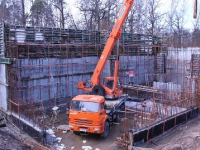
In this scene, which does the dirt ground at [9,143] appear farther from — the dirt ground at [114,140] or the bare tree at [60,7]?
the bare tree at [60,7]

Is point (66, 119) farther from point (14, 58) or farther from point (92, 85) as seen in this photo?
point (14, 58)

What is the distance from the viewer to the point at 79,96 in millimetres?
11719

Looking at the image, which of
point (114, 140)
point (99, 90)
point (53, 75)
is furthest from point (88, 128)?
point (53, 75)

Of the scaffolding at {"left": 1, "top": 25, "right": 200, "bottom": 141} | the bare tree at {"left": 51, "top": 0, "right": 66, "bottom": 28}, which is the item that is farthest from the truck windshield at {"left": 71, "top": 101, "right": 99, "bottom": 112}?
the bare tree at {"left": 51, "top": 0, "right": 66, "bottom": 28}

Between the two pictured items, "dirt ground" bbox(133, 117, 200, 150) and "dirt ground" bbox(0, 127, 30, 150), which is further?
"dirt ground" bbox(133, 117, 200, 150)

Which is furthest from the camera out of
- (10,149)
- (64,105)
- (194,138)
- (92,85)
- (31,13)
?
(31,13)

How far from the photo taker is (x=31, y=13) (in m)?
32.5

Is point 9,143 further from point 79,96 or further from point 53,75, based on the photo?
point 53,75

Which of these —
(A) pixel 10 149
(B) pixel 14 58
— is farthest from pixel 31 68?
(A) pixel 10 149

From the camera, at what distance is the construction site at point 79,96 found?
10945 millimetres

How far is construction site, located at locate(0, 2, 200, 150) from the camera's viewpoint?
10945 millimetres

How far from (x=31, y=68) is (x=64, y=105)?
136 inches

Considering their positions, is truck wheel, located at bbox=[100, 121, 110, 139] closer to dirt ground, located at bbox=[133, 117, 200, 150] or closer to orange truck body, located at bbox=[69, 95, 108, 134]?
orange truck body, located at bbox=[69, 95, 108, 134]

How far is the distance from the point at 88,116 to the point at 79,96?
1.30 meters
